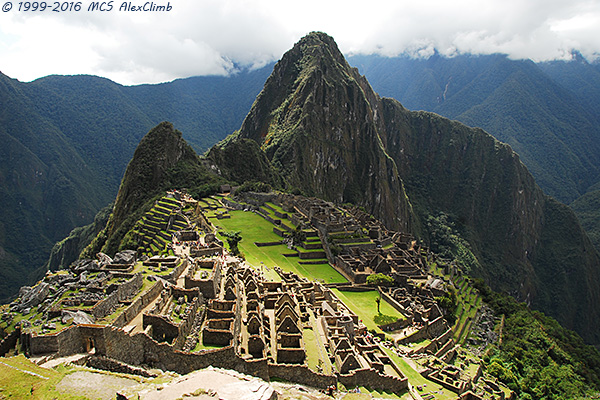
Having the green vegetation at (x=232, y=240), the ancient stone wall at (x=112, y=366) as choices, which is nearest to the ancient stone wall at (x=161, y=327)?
the ancient stone wall at (x=112, y=366)

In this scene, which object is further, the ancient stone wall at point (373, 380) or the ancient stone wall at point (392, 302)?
the ancient stone wall at point (392, 302)

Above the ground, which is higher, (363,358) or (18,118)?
(18,118)

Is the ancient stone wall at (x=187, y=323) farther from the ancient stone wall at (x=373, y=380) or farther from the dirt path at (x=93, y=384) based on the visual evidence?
the ancient stone wall at (x=373, y=380)

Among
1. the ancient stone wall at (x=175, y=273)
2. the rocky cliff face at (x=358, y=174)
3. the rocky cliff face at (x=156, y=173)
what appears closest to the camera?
the ancient stone wall at (x=175, y=273)

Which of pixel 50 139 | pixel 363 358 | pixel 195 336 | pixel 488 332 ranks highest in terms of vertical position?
pixel 50 139

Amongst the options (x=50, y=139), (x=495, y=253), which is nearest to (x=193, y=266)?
(x=50, y=139)

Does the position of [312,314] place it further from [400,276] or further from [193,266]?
[400,276]

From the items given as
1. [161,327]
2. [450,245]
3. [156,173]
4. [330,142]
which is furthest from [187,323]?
[330,142]

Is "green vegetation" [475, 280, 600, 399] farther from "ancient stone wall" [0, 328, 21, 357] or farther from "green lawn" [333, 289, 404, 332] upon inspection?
"ancient stone wall" [0, 328, 21, 357]
